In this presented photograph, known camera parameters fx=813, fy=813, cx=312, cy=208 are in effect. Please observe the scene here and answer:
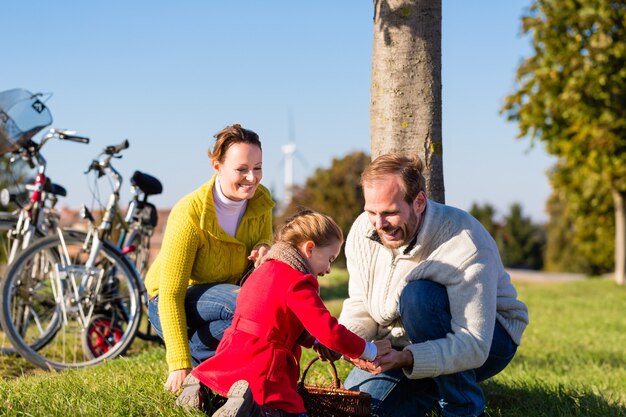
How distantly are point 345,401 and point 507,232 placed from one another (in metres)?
39.1

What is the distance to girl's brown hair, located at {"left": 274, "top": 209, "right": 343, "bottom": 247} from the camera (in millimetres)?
3262

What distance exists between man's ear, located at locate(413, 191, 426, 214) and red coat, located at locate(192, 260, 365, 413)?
56cm

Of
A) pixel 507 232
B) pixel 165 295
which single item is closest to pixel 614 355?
pixel 165 295

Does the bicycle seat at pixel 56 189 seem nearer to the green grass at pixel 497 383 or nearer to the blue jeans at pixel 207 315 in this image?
the green grass at pixel 497 383

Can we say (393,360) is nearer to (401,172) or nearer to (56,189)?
(401,172)

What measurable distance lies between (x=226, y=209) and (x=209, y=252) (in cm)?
23

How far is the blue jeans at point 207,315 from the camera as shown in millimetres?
3871

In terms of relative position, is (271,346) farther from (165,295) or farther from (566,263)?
(566,263)

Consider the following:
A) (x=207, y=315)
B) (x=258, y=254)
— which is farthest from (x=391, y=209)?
(x=207, y=315)

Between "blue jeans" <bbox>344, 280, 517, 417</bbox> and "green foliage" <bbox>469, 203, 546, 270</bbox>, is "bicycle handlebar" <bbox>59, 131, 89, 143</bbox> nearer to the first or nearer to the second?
"blue jeans" <bbox>344, 280, 517, 417</bbox>

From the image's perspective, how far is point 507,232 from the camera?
135 feet

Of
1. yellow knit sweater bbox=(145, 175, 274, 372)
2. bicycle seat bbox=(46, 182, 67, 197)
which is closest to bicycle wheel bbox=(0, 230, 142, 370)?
bicycle seat bbox=(46, 182, 67, 197)

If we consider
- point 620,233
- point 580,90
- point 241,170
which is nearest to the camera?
point 241,170

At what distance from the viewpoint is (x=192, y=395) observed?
11.2ft
